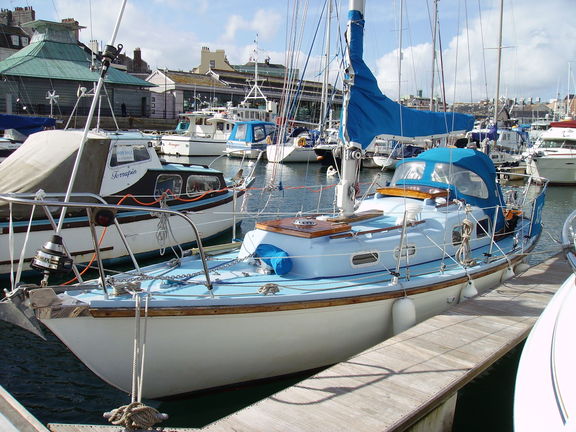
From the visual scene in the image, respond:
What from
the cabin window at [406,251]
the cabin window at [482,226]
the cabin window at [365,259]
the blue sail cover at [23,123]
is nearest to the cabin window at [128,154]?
the cabin window at [365,259]

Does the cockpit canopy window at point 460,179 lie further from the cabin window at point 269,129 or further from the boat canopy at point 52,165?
the cabin window at point 269,129

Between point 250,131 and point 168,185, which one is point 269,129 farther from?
point 168,185

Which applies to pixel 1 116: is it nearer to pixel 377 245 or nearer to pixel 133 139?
pixel 133 139

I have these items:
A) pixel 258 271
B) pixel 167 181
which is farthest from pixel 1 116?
pixel 258 271

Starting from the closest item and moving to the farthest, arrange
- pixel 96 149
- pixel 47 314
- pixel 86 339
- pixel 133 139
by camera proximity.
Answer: pixel 47 314, pixel 86 339, pixel 96 149, pixel 133 139

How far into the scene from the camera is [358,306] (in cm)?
633

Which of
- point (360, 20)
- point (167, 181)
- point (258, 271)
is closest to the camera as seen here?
point (258, 271)

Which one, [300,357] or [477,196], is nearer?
[300,357]

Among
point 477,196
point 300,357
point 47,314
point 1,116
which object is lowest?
point 300,357

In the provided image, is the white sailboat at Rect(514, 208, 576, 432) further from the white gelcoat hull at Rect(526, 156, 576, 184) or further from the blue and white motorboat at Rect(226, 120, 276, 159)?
the blue and white motorboat at Rect(226, 120, 276, 159)

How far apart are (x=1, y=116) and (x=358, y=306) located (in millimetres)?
17594

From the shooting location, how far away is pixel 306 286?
20.7ft

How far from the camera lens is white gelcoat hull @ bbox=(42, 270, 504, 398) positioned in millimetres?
5312

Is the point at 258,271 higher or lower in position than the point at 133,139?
lower
